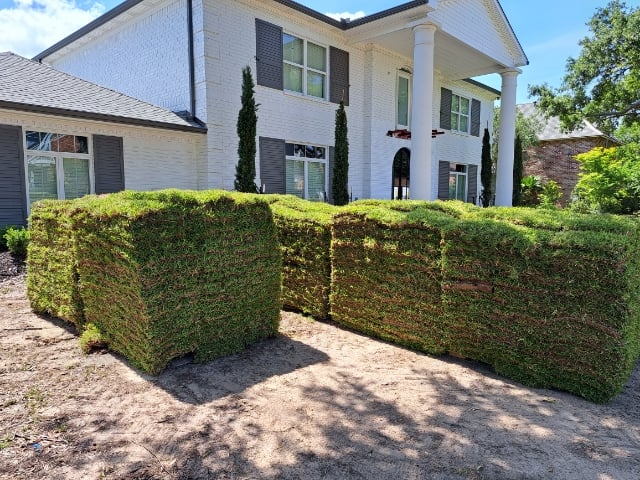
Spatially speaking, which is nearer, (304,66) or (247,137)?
(247,137)

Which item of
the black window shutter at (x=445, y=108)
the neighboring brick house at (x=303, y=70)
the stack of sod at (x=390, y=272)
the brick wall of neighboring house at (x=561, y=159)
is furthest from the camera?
the brick wall of neighboring house at (x=561, y=159)

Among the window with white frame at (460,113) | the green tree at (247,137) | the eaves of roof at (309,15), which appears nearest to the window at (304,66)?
the eaves of roof at (309,15)

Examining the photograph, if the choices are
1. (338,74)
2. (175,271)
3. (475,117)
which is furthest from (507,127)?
(175,271)

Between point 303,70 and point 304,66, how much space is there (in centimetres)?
12

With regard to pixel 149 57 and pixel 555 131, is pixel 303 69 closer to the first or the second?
pixel 149 57

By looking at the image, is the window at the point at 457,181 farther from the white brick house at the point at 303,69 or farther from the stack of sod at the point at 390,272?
the stack of sod at the point at 390,272

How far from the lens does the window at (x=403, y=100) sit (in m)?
16.0

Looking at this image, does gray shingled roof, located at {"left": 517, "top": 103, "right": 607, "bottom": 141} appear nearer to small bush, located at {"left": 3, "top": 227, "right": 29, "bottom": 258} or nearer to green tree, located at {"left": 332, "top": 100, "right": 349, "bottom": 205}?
green tree, located at {"left": 332, "top": 100, "right": 349, "bottom": 205}

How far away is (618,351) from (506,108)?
15723 millimetres

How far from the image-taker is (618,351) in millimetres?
3414

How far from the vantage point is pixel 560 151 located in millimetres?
27688

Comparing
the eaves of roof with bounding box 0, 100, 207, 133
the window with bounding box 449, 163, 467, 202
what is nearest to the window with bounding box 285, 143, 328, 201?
the eaves of roof with bounding box 0, 100, 207, 133

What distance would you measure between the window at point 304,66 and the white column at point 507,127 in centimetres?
808

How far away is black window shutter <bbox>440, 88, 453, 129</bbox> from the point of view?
60.3ft
